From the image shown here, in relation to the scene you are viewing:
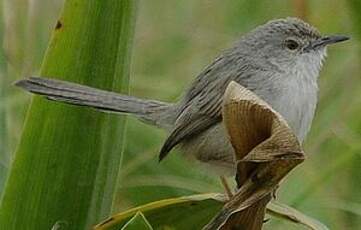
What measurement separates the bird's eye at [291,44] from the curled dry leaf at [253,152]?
1.54m

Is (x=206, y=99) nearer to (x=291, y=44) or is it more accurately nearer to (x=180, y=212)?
(x=291, y=44)

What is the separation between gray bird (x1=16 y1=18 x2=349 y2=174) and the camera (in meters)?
2.87

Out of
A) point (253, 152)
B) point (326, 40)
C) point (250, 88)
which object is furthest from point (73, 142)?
point (326, 40)

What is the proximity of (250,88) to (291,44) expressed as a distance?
250mm

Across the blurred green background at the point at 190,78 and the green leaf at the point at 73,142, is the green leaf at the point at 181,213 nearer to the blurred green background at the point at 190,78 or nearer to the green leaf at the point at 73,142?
the green leaf at the point at 73,142

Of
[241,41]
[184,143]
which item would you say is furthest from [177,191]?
[241,41]

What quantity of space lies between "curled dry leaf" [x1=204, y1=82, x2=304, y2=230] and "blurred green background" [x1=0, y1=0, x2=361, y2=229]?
1.06 m

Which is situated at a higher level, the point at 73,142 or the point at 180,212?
the point at 73,142

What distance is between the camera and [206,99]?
2.87 m

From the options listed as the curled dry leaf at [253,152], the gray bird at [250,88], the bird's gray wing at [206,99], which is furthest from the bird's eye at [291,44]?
the curled dry leaf at [253,152]

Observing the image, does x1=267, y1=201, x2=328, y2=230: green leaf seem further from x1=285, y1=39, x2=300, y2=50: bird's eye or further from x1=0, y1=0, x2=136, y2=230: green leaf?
x1=285, y1=39, x2=300, y2=50: bird's eye

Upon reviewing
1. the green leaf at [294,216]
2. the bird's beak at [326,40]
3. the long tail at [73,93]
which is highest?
the bird's beak at [326,40]

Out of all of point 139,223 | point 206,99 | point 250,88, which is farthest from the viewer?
point 250,88

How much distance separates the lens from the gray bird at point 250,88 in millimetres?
2869
